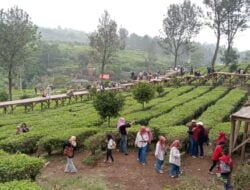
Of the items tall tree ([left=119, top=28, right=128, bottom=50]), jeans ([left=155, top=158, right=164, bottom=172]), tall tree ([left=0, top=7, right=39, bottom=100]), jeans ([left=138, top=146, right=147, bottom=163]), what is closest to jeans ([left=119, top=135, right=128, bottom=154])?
jeans ([left=138, top=146, right=147, bottom=163])

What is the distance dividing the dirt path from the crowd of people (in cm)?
32

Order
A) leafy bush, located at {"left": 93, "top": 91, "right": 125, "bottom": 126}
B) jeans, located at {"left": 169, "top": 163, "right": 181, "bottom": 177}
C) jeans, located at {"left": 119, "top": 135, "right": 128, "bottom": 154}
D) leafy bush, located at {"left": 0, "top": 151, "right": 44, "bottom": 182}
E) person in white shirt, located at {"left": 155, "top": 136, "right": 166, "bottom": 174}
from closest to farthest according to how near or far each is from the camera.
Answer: leafy bush, located at {"left": 0, "top": 151, "right": 44, "bottom": 182} → jeans, located at {"left": 169, "top": 163, "right": 181, "bottom": 177} → person in white shirt, located at {"left": 155, "top": 136, "right": 166, "bottom": 174} → jeans, located at {"left": 119, "top": 135, "right": 128, "bottom": 154} → leafy bush, located at {"left": 93, "top": 91, "right": 125, "bottom": 126}

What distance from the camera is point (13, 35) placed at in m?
37.8

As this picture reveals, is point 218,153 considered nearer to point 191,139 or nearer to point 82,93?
point 191,139

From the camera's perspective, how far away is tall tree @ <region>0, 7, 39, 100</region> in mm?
37656

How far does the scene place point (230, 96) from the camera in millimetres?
30891

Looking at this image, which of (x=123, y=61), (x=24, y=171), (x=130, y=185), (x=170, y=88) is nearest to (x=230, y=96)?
(x=170, y=88)

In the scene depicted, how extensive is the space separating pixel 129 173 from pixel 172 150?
2163mm

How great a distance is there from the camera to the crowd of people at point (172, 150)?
13.2 m

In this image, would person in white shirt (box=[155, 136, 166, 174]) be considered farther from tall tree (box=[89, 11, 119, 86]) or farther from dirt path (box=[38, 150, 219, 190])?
tall tree (box=[89, 11, 119, 86])

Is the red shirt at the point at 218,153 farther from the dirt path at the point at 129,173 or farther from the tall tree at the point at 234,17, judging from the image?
the tall tree at the point at 234,17

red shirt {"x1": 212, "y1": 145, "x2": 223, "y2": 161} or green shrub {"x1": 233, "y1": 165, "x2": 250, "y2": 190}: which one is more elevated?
red shirt {"x1": 212, "y1": 145, "x2": 223, "y2": 161}

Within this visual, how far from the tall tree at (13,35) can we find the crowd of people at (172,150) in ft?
80.4

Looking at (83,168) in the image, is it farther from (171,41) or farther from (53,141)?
(171,41)
